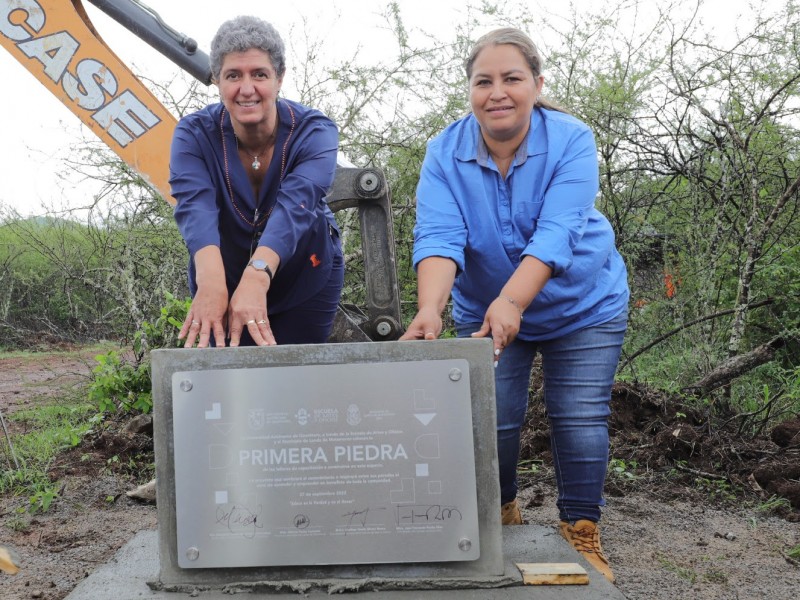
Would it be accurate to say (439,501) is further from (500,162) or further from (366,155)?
(366,155)

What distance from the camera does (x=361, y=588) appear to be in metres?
2.13

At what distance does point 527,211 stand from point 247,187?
950 mm

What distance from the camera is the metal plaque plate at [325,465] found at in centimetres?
213

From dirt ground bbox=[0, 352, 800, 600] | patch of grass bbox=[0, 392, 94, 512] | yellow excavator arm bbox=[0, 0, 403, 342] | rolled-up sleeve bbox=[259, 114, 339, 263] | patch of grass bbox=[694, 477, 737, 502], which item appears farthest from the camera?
yellow excavator arm bbox=[0, 0, 403, 342]

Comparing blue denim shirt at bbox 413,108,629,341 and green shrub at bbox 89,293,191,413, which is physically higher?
blue denim shirt at bbox 413,108,629,341

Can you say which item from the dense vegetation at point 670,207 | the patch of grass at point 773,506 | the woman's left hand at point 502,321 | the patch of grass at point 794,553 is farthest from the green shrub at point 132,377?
the patch of grass at point 794,553

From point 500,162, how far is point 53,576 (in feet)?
7.41

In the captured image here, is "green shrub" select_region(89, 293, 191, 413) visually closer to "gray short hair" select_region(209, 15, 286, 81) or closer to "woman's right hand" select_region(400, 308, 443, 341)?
"gray short hair" select_region(209, 15, 286, 81)

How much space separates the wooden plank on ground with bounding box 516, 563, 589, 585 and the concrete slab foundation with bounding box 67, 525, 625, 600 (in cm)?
2

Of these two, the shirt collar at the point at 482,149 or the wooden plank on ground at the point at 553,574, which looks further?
the shirt collar at the point at 482,149

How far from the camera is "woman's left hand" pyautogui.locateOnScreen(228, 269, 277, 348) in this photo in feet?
7.75

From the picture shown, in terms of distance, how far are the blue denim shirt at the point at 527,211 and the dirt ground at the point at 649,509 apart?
41.5 inches
